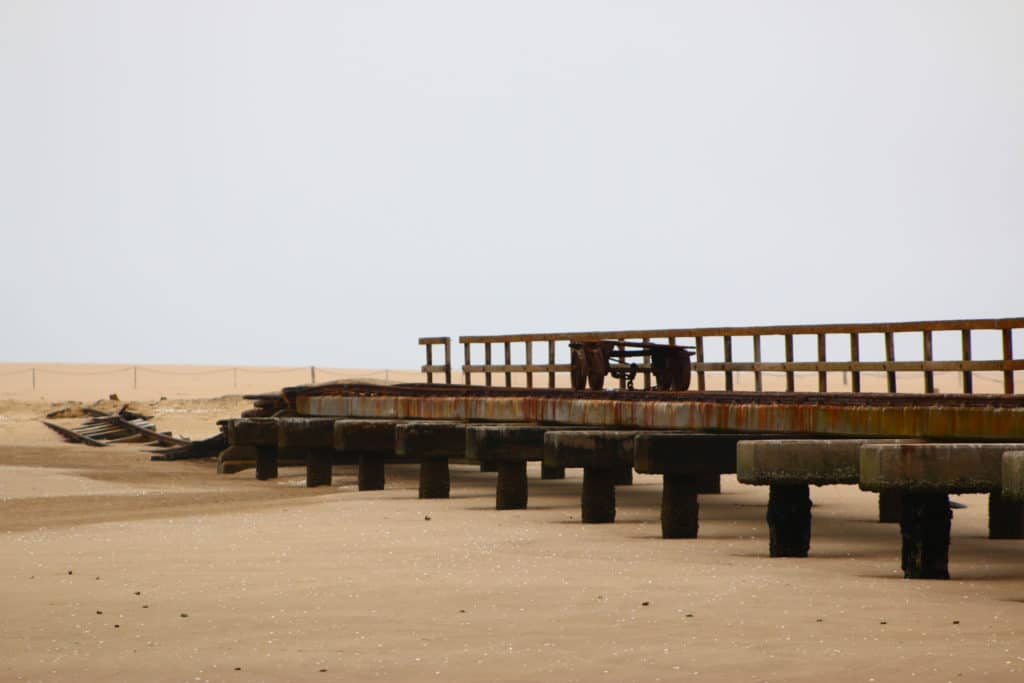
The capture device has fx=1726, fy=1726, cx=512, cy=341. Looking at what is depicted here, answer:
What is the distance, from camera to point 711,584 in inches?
388

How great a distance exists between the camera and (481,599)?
929 centimetres

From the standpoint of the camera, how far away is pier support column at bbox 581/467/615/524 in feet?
47.5

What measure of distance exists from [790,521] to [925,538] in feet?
4.92

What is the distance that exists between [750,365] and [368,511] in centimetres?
796

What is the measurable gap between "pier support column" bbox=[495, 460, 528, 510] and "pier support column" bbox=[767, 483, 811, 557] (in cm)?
469

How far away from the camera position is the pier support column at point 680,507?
1298 cm

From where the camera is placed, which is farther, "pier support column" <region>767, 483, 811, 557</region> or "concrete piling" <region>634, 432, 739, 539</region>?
"concrete piling" <region>634, 432, 739, 539</region>

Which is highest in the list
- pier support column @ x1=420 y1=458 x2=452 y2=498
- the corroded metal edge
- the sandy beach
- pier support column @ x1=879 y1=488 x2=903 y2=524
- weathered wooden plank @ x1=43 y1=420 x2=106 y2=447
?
the corroded metal edge

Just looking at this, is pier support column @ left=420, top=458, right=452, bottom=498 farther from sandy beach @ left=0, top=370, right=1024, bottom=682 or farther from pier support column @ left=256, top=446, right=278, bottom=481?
pier support column @ left=256, top=446, right=278, bottom=481

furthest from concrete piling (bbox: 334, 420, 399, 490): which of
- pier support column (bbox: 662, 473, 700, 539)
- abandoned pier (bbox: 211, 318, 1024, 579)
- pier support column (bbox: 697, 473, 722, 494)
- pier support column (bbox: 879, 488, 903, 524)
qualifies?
pier support column (bbox: 662, 473, 700, 539)

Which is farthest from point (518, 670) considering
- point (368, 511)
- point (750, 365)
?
point (750, 365)

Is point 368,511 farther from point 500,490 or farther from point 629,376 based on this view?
point 629,376

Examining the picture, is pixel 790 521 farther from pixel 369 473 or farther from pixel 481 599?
Answer: pixel 369 473

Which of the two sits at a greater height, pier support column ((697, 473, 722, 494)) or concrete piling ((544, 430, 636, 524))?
concrete piling ((544, 430, 636, 524))
